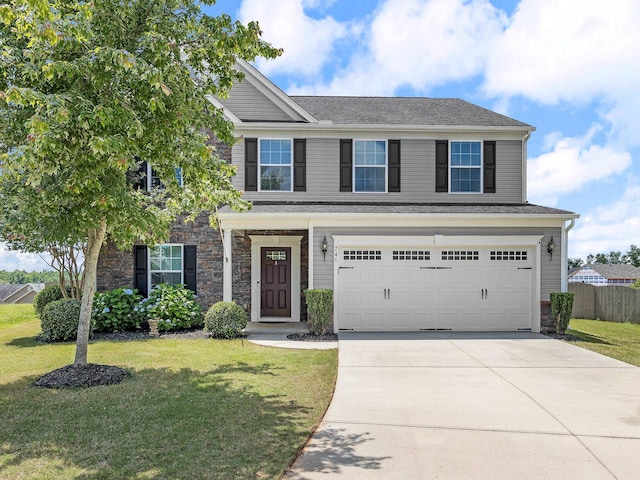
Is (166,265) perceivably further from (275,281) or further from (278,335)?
(278,335)

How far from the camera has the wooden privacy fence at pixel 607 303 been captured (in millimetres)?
16016

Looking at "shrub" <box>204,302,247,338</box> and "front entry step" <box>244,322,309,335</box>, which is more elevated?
"shrub" <box>204,302,247,338</box>

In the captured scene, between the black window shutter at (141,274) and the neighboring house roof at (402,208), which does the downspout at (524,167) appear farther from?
the black window shutter at (141,274)

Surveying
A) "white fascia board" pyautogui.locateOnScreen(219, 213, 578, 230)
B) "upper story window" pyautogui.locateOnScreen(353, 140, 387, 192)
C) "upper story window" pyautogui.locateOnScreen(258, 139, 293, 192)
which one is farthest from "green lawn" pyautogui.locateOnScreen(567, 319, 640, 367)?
"upper story window" pyautogui.locateOnScreen(258, 139, 293, 192)

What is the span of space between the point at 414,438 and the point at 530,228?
8.74 meters

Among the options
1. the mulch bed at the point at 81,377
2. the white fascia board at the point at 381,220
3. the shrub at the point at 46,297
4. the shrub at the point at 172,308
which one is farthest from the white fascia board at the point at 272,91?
the mulch bed at the point at 81,377

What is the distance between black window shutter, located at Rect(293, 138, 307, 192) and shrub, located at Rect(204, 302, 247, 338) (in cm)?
395

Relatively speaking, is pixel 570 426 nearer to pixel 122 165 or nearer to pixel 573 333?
pixel 122 165

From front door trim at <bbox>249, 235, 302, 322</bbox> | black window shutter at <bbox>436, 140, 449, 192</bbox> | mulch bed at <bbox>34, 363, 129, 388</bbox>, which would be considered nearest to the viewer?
mulch bed at <bbox>34, 363, 129, 388</bbox>

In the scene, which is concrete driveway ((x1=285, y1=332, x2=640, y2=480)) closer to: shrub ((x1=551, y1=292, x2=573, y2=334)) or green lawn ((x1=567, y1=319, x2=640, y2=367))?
green lawn ((x1=567, y1=319, x2=640, y2=367))

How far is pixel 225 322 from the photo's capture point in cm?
1137

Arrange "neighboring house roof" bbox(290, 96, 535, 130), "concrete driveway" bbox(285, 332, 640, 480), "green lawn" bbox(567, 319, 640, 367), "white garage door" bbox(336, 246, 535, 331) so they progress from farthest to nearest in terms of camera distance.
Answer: "neighboring house roof" bbox(290, 96, 535, 130), "white garage door" bbox(336, 246, 535, 331), "green lawn" bbox(567, 319, 640, 367), "concrete driveway" bbox(285, 332, 640, 480)

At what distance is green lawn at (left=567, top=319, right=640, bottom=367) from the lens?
32.2 feet

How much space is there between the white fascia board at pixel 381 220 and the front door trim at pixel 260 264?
6.56 ft
